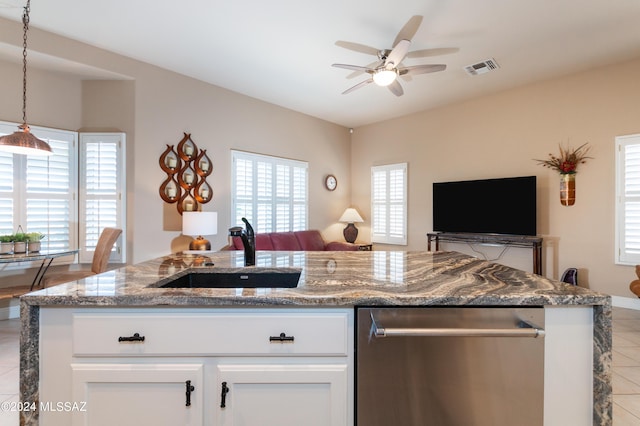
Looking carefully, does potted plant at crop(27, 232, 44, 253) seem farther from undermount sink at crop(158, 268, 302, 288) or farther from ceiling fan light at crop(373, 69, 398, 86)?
ceiling fan light at crop(373, 69, 398, 86)

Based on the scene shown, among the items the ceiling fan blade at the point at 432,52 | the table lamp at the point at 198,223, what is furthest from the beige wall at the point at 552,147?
the table lamp at the point at 198,223

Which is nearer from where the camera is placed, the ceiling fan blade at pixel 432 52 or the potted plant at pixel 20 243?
the potted plant at pixel 20 243

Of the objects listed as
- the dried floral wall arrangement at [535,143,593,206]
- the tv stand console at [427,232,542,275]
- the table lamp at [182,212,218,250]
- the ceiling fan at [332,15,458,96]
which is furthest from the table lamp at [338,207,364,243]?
the dried floral wall arrangement at [535,143,593,206]

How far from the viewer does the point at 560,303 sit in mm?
1052

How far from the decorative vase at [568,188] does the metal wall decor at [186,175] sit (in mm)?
4941

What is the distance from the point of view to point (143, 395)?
1071mm

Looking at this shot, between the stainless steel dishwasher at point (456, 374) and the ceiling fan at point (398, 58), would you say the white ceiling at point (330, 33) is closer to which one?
the ceiling fan at point (398, 58)

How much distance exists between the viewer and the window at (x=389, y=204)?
19.7ft

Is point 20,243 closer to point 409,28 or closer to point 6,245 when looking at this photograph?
point 6,245

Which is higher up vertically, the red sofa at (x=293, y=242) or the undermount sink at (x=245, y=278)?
the undermount sink at (x=245, y=278)

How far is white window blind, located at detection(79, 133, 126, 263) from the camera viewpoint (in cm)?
378

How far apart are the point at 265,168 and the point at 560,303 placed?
4780 millimetres

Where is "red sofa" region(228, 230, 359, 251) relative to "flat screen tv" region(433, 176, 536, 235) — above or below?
below

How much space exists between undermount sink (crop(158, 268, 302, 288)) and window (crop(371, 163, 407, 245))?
15.5 ft
